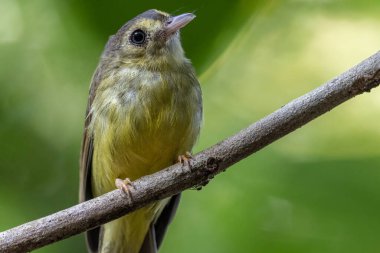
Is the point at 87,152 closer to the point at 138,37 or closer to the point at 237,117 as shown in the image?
the point at 138,37

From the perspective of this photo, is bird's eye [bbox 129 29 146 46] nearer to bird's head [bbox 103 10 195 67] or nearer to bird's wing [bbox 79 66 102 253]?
bird's head [bbox 103 10 195 67]

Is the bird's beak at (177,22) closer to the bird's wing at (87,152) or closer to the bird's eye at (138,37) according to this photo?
the bird's eye at (138,37)

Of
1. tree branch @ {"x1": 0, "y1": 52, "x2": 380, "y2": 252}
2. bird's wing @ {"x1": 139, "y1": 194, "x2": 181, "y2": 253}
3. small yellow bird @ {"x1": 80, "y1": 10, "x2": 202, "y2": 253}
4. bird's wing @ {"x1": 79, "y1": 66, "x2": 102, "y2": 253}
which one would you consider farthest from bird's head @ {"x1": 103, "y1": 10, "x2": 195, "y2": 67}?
tree branch @ {"x1": 0, "y1": 52, "x2": 380, "y2": 252}

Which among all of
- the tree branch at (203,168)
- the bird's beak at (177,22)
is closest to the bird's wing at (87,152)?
the bird's beak at (177,22)

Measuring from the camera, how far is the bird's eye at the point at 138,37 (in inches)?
108

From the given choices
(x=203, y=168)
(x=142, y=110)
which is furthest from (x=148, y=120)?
(x=203, y=168)

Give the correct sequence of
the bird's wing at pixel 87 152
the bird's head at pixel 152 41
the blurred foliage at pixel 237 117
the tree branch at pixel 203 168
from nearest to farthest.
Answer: the tree branch at pixel 203 168
the blurred foliage at pixel 237 117
the bird's head at pixel 152 41
the bird's wing at pixel 87 152

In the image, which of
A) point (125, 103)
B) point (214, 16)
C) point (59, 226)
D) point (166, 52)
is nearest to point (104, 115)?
point (125, 103)

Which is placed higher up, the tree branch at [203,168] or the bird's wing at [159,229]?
the bird's wing at [159,229]

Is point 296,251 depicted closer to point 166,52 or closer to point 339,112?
point 339,112

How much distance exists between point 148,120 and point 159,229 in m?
0.58

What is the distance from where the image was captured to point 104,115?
8.60 ft

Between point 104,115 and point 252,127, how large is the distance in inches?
32.3

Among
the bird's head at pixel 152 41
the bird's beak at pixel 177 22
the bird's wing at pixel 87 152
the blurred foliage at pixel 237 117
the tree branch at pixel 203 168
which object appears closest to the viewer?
the tree branch at pixel 203 168
